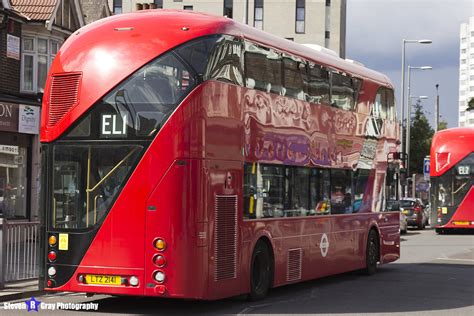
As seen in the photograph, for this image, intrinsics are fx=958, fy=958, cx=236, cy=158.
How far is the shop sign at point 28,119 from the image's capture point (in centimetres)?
2888

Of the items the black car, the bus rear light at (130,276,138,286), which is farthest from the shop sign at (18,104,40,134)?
the black car

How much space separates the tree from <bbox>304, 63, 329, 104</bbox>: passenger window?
59.6 metres

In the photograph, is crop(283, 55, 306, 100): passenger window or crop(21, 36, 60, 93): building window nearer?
crop(283, 55, 306, 100): passenger window

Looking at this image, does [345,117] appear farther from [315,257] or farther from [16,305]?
[16,305]

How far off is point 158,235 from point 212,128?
1.65 m

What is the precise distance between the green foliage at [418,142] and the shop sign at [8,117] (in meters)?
51.3

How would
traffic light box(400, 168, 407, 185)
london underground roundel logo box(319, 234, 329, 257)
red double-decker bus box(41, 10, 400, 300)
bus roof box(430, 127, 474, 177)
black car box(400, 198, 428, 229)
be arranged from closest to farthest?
red double-decker bus box(41, 10, 400, 300), london underground roundel logo box(319, 234, 329, 257), traffic light box(400, 168, 407, 185), bus roof box(430, 127, 474, 177), black car box(400, 198, 428, 229)

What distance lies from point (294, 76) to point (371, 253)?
5.91 m

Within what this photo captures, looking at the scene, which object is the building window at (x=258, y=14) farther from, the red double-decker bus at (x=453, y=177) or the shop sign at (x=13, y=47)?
the shop sign at (x=13, y=47)

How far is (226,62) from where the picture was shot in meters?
13.4

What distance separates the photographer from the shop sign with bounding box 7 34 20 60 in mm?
28675

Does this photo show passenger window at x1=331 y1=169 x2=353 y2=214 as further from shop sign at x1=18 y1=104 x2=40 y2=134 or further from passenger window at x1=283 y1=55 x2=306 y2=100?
shop sign at x1=18 y1=104 x2=40 y2=134

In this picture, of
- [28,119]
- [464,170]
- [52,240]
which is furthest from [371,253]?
[464,170]

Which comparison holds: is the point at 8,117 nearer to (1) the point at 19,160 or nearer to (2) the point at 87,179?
(1) the point at 19,160
